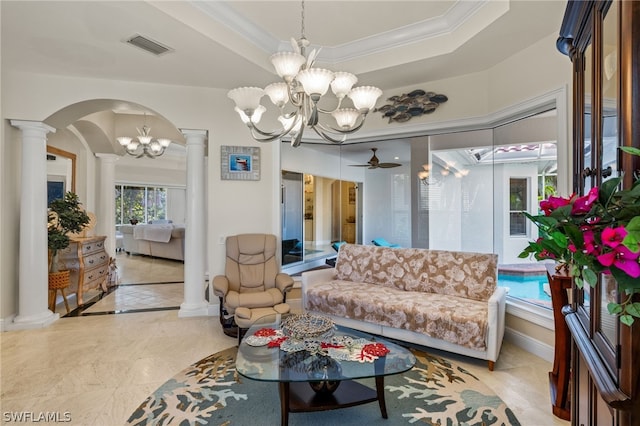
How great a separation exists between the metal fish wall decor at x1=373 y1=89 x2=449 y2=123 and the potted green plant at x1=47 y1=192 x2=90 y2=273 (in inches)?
169

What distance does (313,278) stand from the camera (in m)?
3.91

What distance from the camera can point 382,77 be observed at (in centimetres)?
394

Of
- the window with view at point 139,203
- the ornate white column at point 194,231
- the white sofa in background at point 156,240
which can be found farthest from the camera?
the window with view at point 139,203

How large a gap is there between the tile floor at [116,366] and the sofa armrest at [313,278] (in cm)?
89

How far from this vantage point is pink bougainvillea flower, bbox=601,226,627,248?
2.30 ft

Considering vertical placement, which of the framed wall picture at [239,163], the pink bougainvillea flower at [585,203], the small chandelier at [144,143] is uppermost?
the small chandelier at [144,143]

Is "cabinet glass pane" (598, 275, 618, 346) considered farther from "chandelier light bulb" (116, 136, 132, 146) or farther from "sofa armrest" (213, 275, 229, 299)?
"chandelier light bulb" (116, 136, 132, 146)

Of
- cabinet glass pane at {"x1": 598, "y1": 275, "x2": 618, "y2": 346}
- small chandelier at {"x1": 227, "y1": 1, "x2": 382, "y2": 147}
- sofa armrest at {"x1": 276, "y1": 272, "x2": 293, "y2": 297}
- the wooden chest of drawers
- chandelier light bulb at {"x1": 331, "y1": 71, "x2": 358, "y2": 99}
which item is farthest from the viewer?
the wooden chest of drawers

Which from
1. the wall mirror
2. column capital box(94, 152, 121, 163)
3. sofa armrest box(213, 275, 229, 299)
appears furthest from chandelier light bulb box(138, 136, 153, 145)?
sofa armrest box(213, 275, 229, 299)

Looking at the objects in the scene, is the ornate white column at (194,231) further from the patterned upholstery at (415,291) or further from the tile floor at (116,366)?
the patterned upholstery at (415,291)

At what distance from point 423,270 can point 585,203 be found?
2974 millimetres

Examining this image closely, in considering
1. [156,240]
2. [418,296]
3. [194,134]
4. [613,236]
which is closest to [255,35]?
[194,134]

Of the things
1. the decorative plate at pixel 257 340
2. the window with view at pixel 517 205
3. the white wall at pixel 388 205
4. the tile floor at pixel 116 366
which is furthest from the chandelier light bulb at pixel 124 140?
the window with view at pixel 517 205

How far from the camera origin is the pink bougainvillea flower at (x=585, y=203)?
0.84 m
